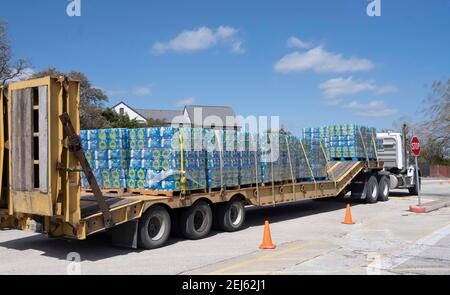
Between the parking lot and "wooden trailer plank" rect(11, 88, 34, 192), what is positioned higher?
"wooden trailer plank" rect(11, 88, 34, 192)

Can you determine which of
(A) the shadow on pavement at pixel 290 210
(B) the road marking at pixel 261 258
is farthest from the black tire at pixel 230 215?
(B) the road marking at pixel 261 258

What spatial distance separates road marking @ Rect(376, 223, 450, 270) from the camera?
812cm

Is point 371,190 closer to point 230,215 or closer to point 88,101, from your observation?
point 230,215

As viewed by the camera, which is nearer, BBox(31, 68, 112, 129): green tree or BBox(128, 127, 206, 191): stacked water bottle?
BBox(128, 127, 206, 191): stacked water bottle

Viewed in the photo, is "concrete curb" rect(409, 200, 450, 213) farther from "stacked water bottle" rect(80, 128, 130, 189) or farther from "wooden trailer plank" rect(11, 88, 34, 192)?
"wooden trailer plank" rect(11, 88, 34, 192)

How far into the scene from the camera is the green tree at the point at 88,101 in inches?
1786

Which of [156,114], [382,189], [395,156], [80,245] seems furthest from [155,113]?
[80,245]

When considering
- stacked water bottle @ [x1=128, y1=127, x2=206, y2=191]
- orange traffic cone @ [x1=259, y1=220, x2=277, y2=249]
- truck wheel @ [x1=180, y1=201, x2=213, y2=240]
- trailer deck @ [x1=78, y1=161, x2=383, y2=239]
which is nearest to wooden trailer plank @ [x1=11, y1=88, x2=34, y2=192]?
trailer deck @ [x1=78, y1=161, x2=383, y2=239]

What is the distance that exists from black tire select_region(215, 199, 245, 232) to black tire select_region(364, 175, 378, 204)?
8.64 metres

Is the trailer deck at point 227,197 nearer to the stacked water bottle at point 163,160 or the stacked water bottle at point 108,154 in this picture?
the stacked water bottle at point 163,160

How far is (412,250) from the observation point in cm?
942

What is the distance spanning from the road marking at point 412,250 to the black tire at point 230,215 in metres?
4.06

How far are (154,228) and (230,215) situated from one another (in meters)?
2.58
